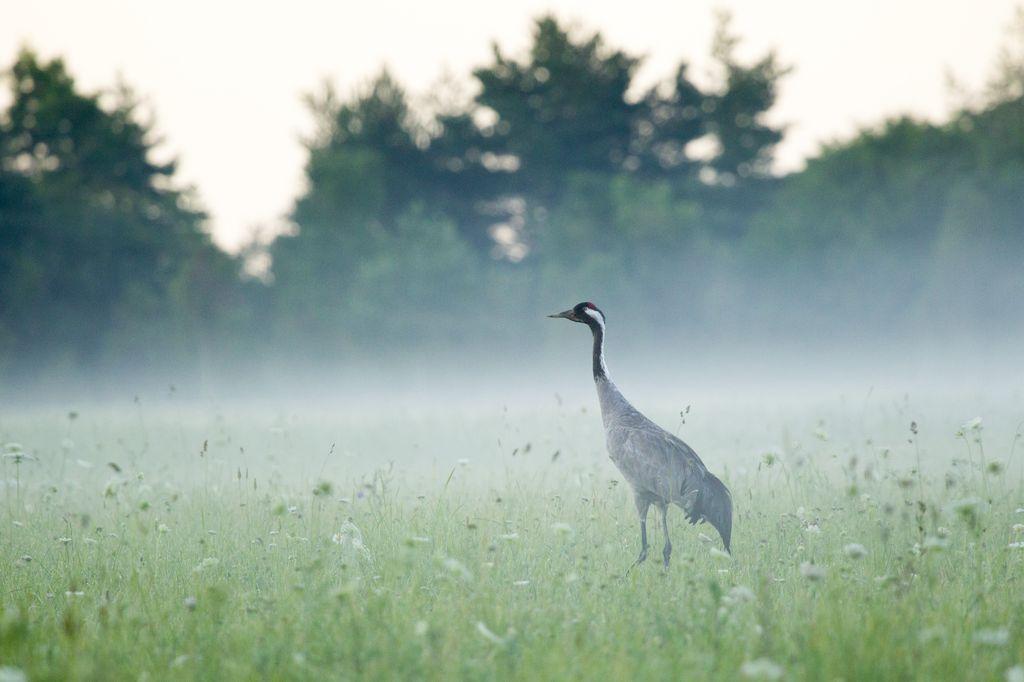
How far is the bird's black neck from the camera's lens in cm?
1056

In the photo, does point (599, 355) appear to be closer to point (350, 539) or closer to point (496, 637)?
point (350, 539)

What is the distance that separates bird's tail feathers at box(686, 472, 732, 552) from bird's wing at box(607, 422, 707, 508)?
7 centimetres

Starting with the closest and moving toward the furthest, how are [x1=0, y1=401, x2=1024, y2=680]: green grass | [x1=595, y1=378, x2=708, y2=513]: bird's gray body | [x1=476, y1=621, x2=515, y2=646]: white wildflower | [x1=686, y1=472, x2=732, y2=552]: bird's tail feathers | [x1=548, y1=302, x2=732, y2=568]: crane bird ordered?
[x1=476, y1=621, x2=515, y2=646]: white wildflower < [x1=0, y1=401, x2=1024, y2=680]: green grass < [x1=686, y1=472, x2=732, y2=552]: bird's tail feathers < [x1=548, y1=302, x2=732, y2=568]: crane bird < [x1=595, y1=378, x2=708, y2=513]: bird's gray body

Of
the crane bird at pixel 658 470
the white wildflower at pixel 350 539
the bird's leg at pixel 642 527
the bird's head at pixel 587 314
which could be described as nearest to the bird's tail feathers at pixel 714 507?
the crane bird at pixel 658 470

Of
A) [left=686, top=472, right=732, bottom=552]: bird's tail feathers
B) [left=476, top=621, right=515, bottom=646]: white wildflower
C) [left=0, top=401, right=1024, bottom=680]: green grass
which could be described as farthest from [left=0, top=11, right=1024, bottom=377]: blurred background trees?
[left=476, top=621, right=515, bottom=646]: white wildflower

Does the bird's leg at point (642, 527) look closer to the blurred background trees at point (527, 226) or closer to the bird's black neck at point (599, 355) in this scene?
the bird's black neck at point (599, 355)

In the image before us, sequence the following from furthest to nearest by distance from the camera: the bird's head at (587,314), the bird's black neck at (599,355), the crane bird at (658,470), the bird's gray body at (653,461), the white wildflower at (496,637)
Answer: the bird's head at (587,314) < the bird's black neck at (599,355) < the bird's gray body at (653,461) < the crane bird at (658,470) < the white wildflower at (496,637)

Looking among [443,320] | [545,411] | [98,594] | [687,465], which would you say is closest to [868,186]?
[443,320]

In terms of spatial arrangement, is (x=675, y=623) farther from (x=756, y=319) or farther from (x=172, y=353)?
(x=756, y=319)

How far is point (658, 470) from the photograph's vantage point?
9180 millimetres

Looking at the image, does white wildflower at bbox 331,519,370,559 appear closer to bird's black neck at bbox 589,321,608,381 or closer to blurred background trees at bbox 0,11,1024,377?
bird's black neck at bbox 589,321,608,381

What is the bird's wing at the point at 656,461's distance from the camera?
889 centimetres

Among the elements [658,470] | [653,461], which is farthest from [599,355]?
[658,470]

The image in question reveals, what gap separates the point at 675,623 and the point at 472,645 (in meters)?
1.28
